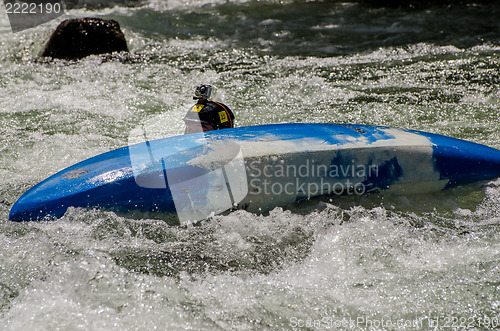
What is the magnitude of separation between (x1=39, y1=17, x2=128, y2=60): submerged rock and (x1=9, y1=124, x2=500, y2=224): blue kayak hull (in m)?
3.46

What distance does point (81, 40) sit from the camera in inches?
227

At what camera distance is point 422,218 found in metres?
2.82

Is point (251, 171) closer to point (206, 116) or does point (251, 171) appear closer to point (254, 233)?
point (254, 233)

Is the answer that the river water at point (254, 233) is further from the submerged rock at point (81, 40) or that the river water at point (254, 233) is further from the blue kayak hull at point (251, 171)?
the submerged rock at point (81, 40)

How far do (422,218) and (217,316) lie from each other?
145 cm

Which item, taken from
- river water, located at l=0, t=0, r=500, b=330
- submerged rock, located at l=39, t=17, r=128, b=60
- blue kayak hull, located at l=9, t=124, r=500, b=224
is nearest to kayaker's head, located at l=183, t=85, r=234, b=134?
blue kayak hull, located at l=9, t=124, r=500, b=224

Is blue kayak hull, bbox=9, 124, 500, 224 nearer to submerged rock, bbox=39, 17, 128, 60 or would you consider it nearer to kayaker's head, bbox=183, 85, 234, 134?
kayaker's head, bbox=183, 85, 234, 134

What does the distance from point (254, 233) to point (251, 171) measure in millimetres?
358

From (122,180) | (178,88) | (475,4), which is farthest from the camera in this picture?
(475,4)

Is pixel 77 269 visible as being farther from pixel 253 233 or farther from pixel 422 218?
pixel 422 218

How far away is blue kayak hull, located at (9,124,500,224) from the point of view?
2.55 m

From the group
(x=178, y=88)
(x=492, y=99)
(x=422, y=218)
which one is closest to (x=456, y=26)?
(x=492, y=99)

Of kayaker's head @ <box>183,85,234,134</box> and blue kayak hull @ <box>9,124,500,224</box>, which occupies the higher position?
kayaker's head @ <box>183,85,234,134</box>

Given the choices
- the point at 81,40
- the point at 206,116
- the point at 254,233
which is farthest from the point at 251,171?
the point at 81,40
